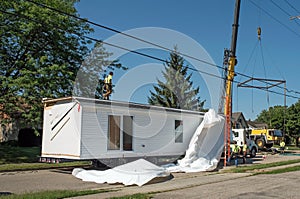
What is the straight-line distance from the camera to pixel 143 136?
16.5 meters

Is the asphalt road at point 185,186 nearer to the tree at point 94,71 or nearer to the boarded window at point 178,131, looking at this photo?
the boarded window at point 178,131

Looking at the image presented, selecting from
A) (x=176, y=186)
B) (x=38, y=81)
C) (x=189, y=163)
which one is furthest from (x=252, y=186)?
(x=38, y=81)

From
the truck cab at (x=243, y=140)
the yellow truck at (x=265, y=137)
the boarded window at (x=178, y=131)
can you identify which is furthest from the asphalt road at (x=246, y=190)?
the yellow truck at (x=265, y=137)

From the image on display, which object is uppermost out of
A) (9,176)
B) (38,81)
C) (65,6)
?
(65,6)

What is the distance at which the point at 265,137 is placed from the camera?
3741 centimetres

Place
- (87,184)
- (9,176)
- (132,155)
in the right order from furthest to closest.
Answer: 1. (132,155)
2. (9,176)
3. (87,184)

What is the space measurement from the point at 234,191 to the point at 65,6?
1867 cm

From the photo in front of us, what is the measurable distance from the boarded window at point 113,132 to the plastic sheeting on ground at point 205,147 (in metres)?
2.75

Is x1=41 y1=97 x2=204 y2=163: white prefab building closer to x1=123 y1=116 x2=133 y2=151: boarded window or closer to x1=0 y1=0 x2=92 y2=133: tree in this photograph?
x1=123 y1=116 x2=133 y2=151: boarded window

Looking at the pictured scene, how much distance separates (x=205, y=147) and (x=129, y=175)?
6.87 metres

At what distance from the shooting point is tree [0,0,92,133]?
19.7 m

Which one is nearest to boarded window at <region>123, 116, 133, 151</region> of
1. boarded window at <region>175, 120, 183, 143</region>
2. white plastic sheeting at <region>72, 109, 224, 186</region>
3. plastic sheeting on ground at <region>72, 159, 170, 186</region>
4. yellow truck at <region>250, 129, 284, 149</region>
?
white plastic sheeting at <region>72, 109, 224, 186</region>

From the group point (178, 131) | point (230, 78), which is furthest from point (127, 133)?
point (230, 78)

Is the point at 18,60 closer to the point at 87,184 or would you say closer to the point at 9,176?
the point at 9,176
